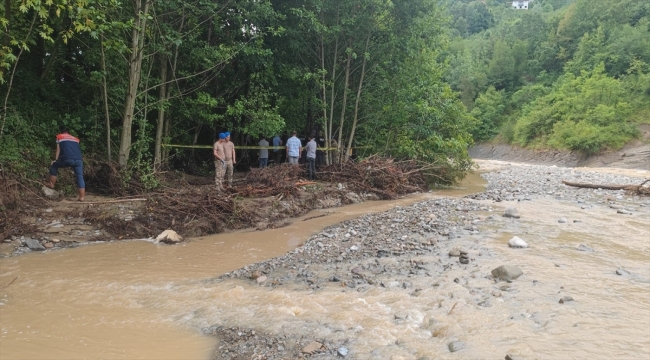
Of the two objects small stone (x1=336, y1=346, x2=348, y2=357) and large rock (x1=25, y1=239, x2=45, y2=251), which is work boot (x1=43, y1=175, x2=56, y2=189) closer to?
large rock (x1=25, y1=239, x2=45, y2=251)

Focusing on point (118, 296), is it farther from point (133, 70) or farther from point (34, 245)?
point (133, 70)

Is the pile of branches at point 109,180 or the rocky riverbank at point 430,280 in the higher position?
the pile of branches at point 109,180

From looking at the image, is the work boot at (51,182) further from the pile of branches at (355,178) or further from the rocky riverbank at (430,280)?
the rocky riverbank at (430,280)

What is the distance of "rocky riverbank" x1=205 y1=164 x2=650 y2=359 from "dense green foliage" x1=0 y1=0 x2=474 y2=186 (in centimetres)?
658

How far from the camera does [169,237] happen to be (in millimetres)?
8070

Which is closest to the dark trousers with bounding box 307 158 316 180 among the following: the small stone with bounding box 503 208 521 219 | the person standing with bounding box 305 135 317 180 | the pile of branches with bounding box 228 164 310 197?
the person standing with bounding box 305 135 317 180

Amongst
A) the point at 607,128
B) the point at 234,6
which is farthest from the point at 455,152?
the point at 607,128

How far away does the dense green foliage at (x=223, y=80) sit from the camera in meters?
10.8

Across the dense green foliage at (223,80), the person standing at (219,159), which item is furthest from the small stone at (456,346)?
the person standing at (219,159)

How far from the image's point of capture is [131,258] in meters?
6.93

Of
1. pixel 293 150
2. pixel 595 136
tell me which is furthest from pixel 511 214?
pixel 595 136

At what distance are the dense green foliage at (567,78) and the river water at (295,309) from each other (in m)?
33.6

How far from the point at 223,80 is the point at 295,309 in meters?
12.9

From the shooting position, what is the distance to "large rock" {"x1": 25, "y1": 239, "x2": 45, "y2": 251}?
281 inches
